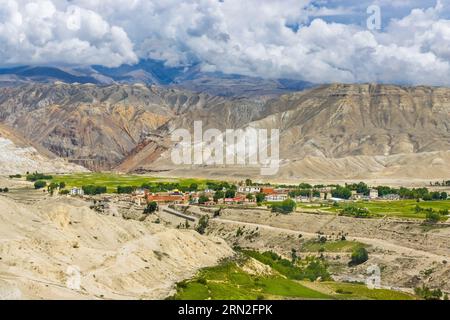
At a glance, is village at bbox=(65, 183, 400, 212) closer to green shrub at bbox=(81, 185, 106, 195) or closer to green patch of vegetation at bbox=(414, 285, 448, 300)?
green shrub at bbox=(81, 185, 106, 195)

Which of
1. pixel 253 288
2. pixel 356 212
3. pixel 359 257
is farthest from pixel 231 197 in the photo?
pixel 253 288

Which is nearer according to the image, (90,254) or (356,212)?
(90,254)

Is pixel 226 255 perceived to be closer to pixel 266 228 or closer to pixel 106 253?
pixel 106 253

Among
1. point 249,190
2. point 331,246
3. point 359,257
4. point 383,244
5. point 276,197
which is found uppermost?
point 249,190

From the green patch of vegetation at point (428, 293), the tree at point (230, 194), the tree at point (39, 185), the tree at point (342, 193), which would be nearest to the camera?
the green patch of vegetation at point (428, 293)

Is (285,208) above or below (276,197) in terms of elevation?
below

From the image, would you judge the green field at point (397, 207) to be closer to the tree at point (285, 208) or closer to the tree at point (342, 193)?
the tree at point (285, 208)

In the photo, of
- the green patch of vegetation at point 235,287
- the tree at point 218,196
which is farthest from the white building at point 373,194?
the green patch of vegetation at point 235,287

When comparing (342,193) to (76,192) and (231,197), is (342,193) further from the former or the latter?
(76,192)
